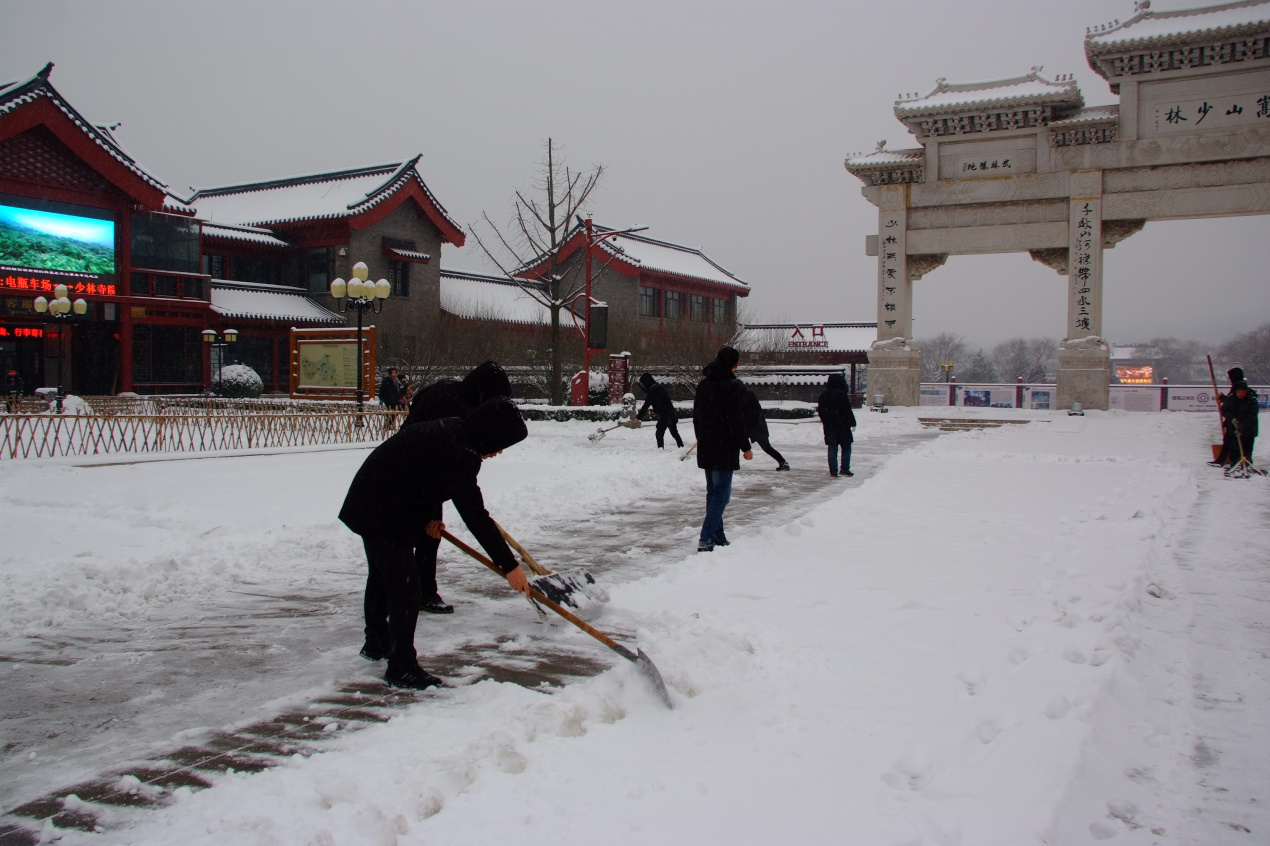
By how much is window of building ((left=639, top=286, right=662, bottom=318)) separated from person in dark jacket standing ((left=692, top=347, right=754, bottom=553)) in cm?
3601

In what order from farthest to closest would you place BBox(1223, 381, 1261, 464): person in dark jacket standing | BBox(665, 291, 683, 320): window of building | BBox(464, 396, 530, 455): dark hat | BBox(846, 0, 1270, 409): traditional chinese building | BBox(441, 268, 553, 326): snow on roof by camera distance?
BBox(665, 291, 683, 320): window of building
BBox(441, 268, 553, 326): snow on roof
BBox(846, 0, 1270, 409): traditional chinese building
BBox(1223, 381, 1261, 464): person in dark jacket standing
BBox(464, 396, 530, 455): dark hat

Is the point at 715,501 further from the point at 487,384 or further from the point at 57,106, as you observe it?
the point at 57,106

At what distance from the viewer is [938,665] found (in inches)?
183

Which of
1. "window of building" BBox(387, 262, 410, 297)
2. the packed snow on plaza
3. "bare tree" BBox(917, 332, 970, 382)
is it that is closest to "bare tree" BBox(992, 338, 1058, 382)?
"bare tree" BBox(917, 332, 970, 382)

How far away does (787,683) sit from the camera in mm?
4312

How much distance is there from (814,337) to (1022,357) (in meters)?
69.0

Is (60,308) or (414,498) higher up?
(60,308)

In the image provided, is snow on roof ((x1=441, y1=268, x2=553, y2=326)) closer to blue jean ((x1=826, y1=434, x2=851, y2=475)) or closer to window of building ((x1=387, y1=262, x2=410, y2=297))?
window of building ((x1=387, y1=262, x2=410, y2=297))

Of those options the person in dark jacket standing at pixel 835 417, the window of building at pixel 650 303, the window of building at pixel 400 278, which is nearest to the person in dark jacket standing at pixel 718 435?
the person in dark jacket standing at pixel 835 417

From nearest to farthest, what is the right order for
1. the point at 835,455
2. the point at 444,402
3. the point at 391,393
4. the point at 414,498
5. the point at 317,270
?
the point at 414,498 < the point at 444,402 < the point at 835,455 < the point at 391,393 < the point at 317,270

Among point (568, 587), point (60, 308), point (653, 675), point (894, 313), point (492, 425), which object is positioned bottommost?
point (653, 675)

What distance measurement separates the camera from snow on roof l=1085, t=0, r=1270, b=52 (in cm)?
2533

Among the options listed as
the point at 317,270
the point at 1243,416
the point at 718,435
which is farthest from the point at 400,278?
the point at 718,435

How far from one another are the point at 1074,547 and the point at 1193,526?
236 centimetres
